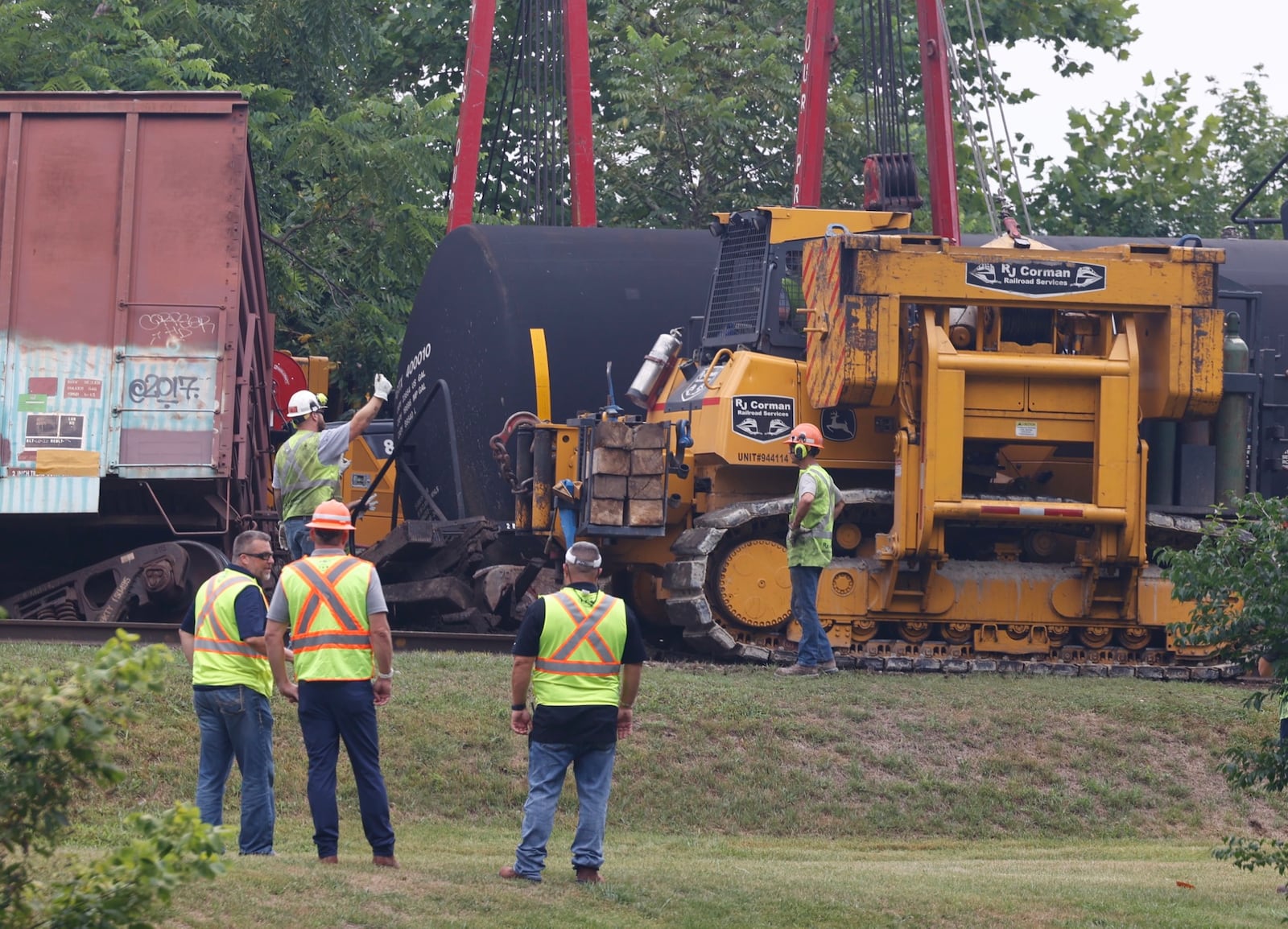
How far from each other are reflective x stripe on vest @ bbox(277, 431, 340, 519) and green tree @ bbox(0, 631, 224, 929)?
7743mm

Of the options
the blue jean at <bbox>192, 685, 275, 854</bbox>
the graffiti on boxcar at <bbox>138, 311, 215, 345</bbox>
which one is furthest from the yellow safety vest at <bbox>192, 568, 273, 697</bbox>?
the graffiti on boxcar at <bbox>138, 311, 215, 345</bbox>

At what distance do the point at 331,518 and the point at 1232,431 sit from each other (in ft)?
29.5

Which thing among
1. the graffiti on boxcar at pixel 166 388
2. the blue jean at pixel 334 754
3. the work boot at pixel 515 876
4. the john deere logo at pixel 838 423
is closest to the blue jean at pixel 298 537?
A: the graffiti on boxcar at pixel 166 388

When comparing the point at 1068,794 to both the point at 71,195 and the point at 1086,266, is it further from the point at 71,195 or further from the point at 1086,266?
the point at 71,195

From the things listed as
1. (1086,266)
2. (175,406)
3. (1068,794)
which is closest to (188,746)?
(175,406)

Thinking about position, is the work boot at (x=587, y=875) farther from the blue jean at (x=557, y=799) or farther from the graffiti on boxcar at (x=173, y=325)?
the graffiti on boxcar at (x=173, y=325)

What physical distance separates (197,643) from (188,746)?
7.85ft

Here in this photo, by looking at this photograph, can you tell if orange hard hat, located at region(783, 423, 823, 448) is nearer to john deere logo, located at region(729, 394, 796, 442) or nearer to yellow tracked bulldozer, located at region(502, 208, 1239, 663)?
yellow tracked bulldozer, located at region(502, 208, 1239, 663)

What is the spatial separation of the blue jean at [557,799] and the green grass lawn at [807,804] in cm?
17

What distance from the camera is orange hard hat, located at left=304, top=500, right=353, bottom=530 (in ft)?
27.5

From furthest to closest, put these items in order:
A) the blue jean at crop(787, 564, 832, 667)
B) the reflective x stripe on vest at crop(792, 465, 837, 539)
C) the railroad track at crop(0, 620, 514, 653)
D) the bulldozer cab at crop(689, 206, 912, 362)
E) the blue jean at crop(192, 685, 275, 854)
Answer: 1. the bulldozer cab at crop(689, 206, 912, 362)
2. the railroad track at crop(0, 620, 514, 653)
3. the blue jean at crop(787, 564, 832, 667)
4. the reflective x stripe on vest at crop(792, 465, 837, 539)
5. the blue jean at crop(192, 685, 275, 854)

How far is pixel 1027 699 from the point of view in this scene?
12891mm

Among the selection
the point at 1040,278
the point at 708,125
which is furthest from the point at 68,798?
the point at 708,125

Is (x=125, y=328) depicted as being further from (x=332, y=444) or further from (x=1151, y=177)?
(x=1151, y=177)
